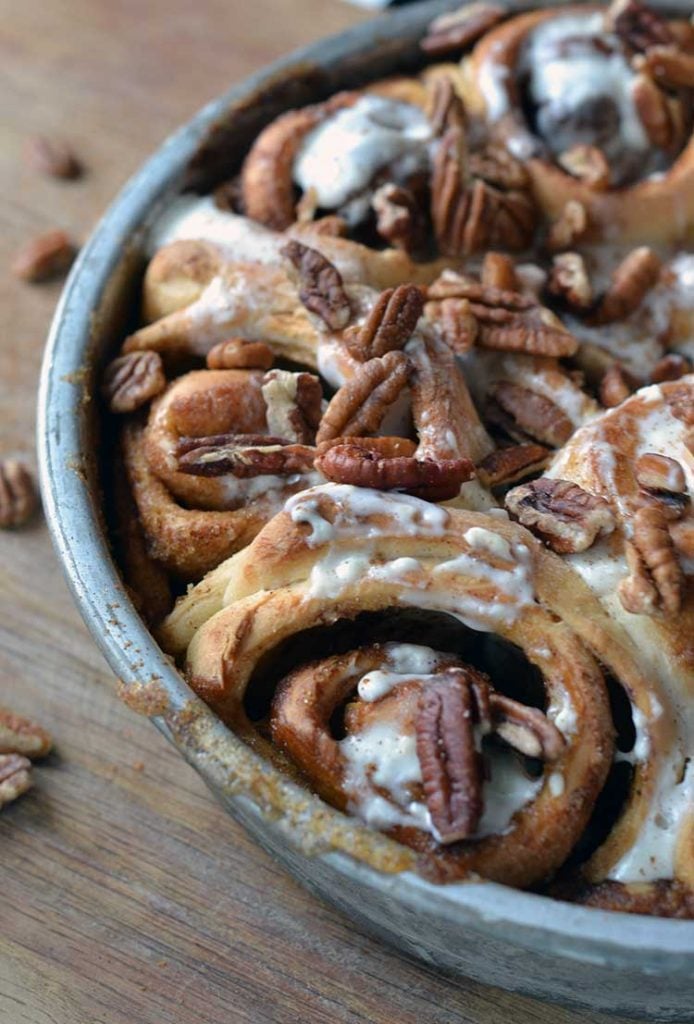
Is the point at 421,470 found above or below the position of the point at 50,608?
above

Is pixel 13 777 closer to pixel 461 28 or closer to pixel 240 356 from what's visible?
pixel 240 356

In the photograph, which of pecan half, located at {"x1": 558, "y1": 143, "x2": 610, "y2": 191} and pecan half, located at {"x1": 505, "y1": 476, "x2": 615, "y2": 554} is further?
pecan half, located at {"x1": 558, "y1": 143, "x2": 610, "y2": 191}

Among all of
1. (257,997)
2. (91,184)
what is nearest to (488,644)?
(257,997)

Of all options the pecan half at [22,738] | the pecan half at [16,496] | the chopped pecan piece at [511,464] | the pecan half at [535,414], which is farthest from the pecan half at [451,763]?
the pecan half at [16,496]

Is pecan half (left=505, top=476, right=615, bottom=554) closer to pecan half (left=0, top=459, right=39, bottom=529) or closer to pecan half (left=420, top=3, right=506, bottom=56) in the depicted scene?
pecan half (left=0, top=459, right=39, bottom=529)

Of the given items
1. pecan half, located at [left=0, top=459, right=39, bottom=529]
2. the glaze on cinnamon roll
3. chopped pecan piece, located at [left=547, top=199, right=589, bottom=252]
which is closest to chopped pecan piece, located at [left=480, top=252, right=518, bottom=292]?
the glaze on cinnamon roll

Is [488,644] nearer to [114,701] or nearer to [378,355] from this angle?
[378,355]

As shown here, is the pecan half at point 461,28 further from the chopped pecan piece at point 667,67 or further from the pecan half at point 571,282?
the pecan half at point 571,282
